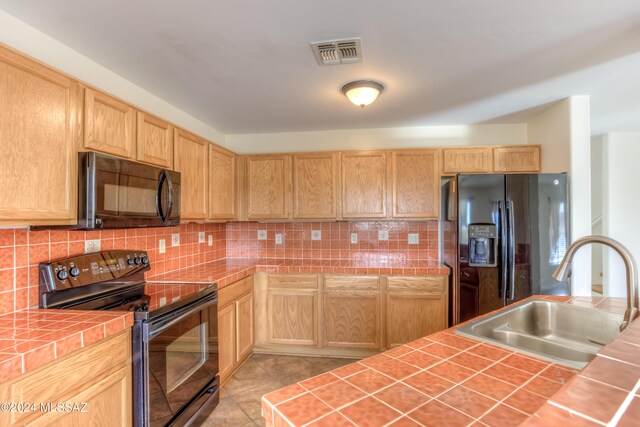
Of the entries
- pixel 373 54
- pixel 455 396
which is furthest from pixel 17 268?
pixel 373 54

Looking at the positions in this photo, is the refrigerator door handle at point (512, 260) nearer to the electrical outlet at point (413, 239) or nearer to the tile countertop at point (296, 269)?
the tile countertop at point (296, 269)

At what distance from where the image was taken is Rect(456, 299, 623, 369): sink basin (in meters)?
1.22

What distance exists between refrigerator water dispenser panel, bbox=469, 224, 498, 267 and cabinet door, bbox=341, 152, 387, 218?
0.87m

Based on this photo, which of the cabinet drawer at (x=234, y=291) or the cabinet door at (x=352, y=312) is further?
the cabinet door at (x=352, y=312)

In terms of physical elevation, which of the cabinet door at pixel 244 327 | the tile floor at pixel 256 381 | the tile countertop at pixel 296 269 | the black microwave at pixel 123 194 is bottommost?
the tile floor at pixel 256 381

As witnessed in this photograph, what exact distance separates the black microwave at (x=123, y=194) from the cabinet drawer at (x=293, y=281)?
1.14m

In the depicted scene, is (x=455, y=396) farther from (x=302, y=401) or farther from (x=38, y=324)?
(x=38, y=324)

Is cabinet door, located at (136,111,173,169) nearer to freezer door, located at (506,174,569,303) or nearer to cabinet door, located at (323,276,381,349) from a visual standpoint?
cabinet door, located at (323,276,381,349)

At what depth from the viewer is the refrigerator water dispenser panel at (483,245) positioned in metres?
2.46

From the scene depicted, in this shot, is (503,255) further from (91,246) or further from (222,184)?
(91,246)

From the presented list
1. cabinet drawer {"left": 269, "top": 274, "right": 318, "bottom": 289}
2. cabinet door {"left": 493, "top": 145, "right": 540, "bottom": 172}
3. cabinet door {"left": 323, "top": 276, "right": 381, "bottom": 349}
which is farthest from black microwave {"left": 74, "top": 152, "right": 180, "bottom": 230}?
cabinet door {"left": 493, "top": 145, "right": 540, "bottom": 172}

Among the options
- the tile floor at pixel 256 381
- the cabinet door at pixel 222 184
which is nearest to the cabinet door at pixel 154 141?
the cabinet door at pixel 222 184

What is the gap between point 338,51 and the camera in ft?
6.01

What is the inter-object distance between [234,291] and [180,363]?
828mm
